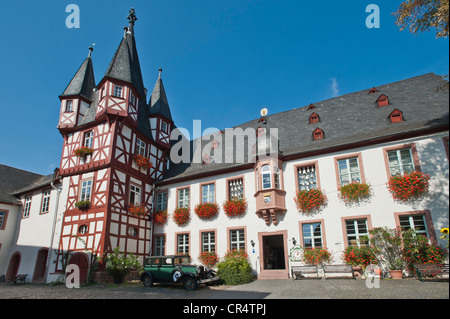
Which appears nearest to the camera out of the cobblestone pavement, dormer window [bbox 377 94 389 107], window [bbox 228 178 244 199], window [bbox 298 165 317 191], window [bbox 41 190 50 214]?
the cobblestone pavement

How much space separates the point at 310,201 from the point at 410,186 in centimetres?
435

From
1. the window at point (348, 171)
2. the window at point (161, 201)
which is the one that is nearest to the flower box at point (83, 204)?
the window at point (161, 201)

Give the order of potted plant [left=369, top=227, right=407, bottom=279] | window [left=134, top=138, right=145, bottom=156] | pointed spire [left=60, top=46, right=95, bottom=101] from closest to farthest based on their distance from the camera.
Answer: potted plant [left=369, top=227, right=407, bottom=279] < window [left=134, top=138, right=145, bottom=156] < pointed spire [left=60, top=46, right=95, bottom=101]

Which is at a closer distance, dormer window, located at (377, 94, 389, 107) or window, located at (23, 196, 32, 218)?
dormer window, located at (377, 94, 389, 107)

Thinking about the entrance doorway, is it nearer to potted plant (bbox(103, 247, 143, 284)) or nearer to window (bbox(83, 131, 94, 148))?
potted plant (bbox(103, 247, 143, 284))

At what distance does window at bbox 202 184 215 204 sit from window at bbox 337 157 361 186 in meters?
7.52

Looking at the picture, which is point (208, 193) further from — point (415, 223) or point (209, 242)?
point (415, 223)

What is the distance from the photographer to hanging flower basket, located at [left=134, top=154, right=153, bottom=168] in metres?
20.5

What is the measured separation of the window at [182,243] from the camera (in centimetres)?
1920

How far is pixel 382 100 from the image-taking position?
18.4 meters

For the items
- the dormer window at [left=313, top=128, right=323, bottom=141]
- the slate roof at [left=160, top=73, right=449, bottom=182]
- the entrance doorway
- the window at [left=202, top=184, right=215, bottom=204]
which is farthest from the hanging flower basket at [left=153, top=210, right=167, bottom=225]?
the dormer window at [left=313, top=128, right=323, bottom=141]
